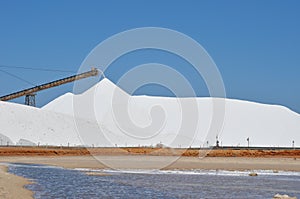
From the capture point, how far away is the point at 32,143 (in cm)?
7650

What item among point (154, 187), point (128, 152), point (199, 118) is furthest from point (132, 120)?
point (154, 187)

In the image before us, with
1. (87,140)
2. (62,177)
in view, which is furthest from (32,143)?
(62,177)

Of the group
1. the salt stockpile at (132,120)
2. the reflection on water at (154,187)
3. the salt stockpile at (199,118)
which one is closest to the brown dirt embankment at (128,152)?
the salt stockpile at (132,120)

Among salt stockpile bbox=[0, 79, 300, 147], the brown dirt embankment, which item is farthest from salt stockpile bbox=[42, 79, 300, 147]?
the brown dirt embankment

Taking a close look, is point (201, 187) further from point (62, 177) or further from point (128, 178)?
point (62, 177)

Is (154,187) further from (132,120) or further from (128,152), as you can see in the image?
(132,120)

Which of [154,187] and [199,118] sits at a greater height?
[199,118]

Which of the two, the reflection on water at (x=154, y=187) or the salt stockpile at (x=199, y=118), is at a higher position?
the salt stockpile at (x=199, y=118)

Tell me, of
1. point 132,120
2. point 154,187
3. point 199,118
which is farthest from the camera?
point 199,118

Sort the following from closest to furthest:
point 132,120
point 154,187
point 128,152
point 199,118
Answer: point 154,187, point 128,152, point 132,120, point 199,118

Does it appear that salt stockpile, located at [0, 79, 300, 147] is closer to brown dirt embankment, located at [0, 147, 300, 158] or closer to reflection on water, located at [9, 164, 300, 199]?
brown dirt embankment, located at [0, 147, 300, 158]

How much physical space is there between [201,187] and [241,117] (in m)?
118

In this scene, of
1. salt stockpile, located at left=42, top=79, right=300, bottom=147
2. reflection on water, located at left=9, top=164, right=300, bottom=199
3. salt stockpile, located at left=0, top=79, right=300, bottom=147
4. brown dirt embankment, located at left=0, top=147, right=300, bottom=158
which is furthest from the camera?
salt stockpile, located at left=42, top=79, right=300, bottom=147

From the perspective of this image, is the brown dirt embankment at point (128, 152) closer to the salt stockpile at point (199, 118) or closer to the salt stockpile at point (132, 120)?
the salt stockpile at point (132, 120)
